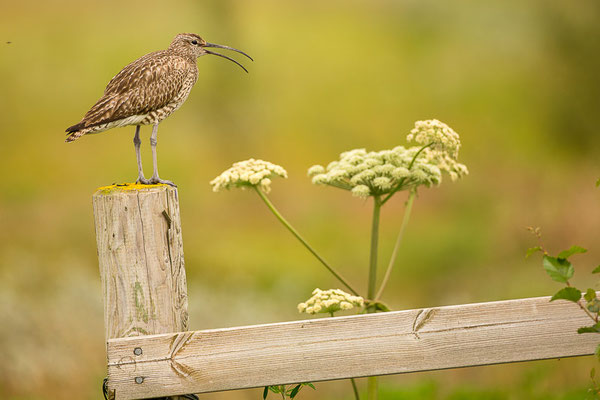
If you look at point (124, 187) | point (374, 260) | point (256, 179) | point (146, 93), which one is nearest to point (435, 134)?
point (374, 260)

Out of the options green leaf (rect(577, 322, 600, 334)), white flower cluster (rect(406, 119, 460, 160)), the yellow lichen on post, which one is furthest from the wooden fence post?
green leaf (rect(577, 322, 600, 334))

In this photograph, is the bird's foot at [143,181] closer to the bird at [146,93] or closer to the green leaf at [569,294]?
the bird at [146,93]

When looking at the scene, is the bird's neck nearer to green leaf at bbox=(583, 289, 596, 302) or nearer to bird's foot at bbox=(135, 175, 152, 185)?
bird's foot at bbox=(135, 175, 152, 185)

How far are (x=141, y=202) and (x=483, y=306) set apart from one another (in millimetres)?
1377

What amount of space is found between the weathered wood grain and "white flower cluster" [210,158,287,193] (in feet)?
3.66

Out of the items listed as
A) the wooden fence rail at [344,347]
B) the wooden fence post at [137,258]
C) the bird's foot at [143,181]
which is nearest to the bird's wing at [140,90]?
the bird's foot at [143,181]

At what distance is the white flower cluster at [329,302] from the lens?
10.4ft

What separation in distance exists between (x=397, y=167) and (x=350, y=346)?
1.27 m

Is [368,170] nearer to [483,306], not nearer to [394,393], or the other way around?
[483,306]

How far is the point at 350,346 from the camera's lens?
102 inches

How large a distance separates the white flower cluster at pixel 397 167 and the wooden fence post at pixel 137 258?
112 cm

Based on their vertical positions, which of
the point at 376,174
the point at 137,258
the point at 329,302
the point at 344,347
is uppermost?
the point at 376,174

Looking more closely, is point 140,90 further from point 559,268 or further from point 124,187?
point 559,268

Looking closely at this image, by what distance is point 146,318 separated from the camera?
270 centimetres
